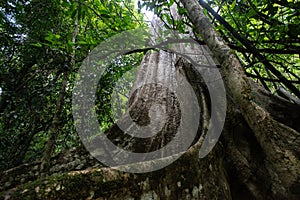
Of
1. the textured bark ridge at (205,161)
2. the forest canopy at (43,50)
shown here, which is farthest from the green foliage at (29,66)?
the textured bark ridge at (205,161)

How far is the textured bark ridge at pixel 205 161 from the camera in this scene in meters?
0.97

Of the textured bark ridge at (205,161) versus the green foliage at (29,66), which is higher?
the green foliage at (29,66)

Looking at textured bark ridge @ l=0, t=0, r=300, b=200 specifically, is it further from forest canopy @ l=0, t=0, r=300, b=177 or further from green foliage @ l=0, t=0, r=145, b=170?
green foliage @ l=0, t=0, r=145, b=170

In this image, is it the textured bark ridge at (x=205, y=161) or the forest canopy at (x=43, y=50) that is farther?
the forest canopy at (x=43, y=50)

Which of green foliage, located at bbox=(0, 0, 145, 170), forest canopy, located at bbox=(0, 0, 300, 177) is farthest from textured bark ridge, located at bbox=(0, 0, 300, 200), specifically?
green foliage, located at bbox=(0, 0, 145, 170)

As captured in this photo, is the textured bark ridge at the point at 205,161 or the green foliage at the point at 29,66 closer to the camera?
the textured bark ridge at the point at 205,161

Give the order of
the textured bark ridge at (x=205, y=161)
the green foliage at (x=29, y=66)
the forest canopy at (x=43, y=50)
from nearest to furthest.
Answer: the textured bark ridge at (x=205, y=161)
the forest canopy at (x=43, y=50)
the green foliage at (x=29, y=66)

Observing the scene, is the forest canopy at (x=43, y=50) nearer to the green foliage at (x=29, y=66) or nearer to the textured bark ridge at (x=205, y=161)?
the green foliage at (x=29, y=66)

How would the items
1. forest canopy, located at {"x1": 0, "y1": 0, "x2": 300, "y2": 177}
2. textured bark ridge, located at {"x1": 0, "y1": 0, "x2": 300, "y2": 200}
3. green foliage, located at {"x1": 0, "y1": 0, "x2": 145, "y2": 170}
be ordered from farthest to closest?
1. green foliage, located at {"x1": 0, "y1": 0, "x2": 145, "y2": 170}
2. forest canopy, located at {"x1": 0, "y1": 0, "x2": 300, "y2": 177}
3. textured bark ridge, located at {"x1": 0, "y1": 0, "x2": 300, "y2": 200}

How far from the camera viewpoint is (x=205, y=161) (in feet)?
4.58

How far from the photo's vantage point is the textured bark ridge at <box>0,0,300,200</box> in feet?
3.18

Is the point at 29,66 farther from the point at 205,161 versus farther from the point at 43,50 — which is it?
the point at 205,161

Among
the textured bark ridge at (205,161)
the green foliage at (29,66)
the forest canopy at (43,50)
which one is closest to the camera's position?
the textured bark ridge at (205,161)

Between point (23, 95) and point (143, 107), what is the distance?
137 cm
